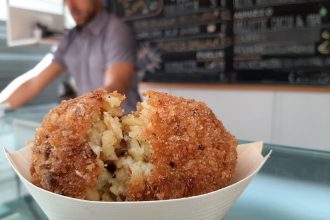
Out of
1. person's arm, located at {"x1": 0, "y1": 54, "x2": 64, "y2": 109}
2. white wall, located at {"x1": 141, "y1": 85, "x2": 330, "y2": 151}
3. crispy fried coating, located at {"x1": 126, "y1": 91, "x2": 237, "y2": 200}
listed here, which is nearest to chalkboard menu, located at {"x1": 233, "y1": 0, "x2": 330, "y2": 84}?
white wall, located at {"x1": 141, "y1": 85, "x2": 330, "y2": 151}

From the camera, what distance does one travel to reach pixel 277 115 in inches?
86.9

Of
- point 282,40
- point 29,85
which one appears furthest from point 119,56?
point 282,40

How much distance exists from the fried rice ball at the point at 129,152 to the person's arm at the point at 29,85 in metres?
1.16

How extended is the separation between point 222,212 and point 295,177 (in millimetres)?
312

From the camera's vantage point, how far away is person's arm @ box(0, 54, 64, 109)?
157 cm

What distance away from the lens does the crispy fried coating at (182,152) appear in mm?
365

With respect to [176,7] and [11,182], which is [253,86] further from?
[11,182]

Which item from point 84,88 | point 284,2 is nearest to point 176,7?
point 284,2

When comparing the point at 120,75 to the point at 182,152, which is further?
the point at 120,75

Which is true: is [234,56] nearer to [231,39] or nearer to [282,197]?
[231,39]

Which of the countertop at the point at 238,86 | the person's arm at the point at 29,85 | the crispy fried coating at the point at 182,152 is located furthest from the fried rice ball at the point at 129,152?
the countertop at the point at 238,86

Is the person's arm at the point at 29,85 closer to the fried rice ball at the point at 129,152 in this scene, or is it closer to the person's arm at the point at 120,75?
the person's arm at the point at 120,75

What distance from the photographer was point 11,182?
0.64m

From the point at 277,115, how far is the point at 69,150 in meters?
2.02
